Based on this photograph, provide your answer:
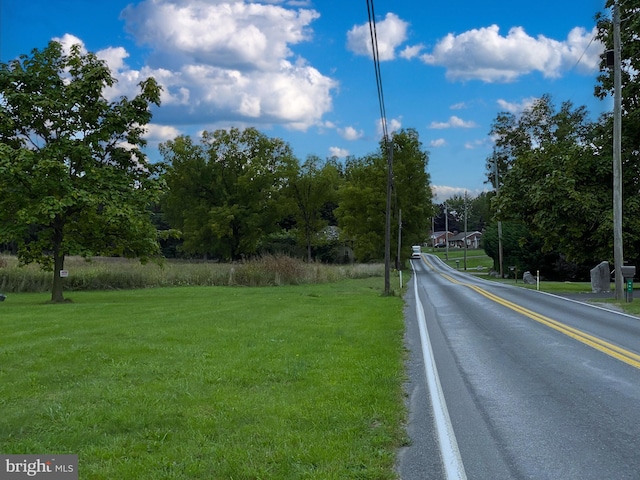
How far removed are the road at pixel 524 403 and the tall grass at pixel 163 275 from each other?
2212cm

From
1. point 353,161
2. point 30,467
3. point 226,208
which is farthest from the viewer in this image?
point 353,161

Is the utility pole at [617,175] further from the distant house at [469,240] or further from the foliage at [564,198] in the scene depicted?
the distant house at [469,240]

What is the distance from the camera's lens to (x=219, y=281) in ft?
117

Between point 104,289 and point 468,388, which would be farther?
point 104,289

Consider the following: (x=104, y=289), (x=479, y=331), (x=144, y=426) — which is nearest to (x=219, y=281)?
(x=104, y=289)

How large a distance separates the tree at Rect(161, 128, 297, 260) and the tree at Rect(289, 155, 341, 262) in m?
3.33

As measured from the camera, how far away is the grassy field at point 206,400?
4.82 m

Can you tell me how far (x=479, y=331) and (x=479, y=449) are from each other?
337 inches

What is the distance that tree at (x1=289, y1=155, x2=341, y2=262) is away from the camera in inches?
2741

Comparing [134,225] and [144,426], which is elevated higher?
[134,225]

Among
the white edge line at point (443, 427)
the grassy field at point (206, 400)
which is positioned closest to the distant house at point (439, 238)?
the grassy field at point (206, 400)

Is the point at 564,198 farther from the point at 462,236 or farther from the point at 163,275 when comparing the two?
the point at 462,236

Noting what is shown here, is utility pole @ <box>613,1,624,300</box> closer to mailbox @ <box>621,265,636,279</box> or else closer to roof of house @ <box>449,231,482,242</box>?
mailbox @ <box>621,265,636,279</box>

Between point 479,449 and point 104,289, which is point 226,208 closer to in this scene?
point 104,289
